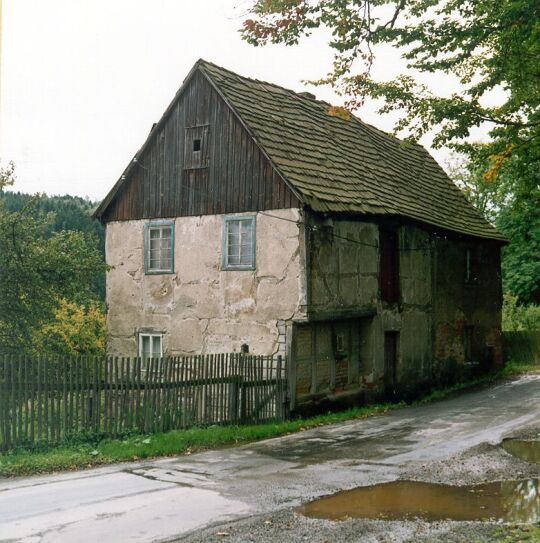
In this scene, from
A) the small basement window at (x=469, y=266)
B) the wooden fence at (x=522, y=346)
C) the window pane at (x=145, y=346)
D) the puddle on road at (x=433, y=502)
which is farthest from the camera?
the wooden fence at (x=522, y=346)

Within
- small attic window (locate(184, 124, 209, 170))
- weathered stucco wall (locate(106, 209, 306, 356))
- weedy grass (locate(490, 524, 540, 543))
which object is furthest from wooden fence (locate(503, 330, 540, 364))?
weedy grass (locate(490, 524, 540, 543))

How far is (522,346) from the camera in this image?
1153 inches

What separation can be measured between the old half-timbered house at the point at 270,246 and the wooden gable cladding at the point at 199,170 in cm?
3

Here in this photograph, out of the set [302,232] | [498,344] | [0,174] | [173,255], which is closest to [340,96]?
[302,232]

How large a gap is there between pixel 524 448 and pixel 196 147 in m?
10.6

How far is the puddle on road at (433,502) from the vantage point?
26.9ft

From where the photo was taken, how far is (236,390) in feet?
49.3

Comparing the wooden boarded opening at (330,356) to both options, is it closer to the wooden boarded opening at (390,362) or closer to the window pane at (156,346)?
the wooden boarded opening at (390,362)

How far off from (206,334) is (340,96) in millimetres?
6551

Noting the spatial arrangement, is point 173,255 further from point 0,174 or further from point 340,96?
point 340,96

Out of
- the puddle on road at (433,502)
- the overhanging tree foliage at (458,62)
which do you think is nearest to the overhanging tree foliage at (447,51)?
the overhanging tree foliage at (458,62)

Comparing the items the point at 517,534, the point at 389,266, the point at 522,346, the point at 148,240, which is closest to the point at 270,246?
the point at 148,240

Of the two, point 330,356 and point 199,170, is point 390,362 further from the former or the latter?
point 199,170

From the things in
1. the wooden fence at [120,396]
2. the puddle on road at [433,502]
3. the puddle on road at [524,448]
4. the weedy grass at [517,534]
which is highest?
the wooden fence at [120,396]
